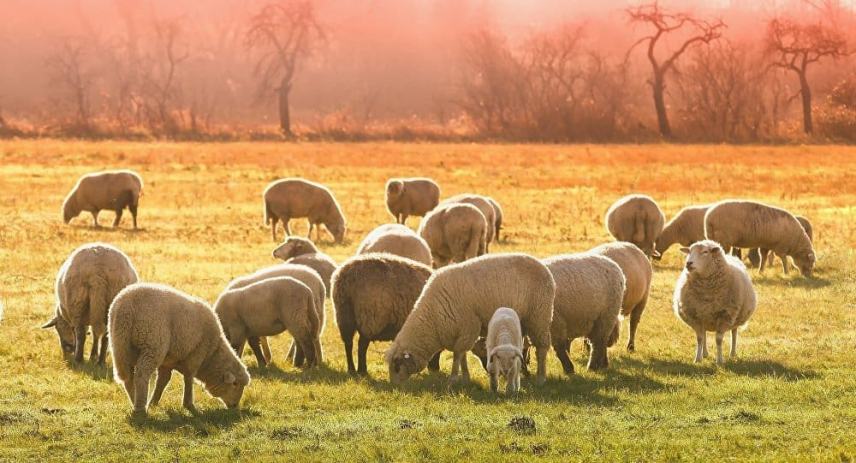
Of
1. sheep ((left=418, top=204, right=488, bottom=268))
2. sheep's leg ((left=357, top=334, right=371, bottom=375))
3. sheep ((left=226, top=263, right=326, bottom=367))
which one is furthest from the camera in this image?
sheep ((left=418, top=204, right=488, bottom=268))

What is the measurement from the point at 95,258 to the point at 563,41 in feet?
227

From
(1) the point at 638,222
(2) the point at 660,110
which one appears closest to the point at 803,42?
(2) the point at 660,110

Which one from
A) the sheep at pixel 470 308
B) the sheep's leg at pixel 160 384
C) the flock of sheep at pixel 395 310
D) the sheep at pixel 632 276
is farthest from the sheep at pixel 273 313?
the sheep at pixel 632 276

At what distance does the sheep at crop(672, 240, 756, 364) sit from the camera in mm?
14648

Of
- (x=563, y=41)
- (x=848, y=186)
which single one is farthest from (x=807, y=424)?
(x=563, y=41)

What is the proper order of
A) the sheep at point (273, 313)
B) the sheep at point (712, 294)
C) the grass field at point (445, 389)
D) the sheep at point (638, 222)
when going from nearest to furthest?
the grass field at point (445, 389) < the sheep at point (273, 313) < the sheep at point (712, 294) < the sheep at point (638, 222)

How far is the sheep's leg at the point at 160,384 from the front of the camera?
40.0 feet

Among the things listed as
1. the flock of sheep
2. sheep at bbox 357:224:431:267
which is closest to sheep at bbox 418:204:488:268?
sheep at bbox 357:224:431:267

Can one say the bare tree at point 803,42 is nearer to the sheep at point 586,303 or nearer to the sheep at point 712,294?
the sheep at point 712,294

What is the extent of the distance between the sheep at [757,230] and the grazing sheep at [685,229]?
1.81 m

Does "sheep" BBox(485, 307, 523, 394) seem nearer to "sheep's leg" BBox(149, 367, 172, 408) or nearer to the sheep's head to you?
the sheep's head

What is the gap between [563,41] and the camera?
81.6 m

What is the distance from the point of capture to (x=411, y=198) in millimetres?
30953

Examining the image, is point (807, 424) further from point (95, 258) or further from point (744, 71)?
point (744, 71)
